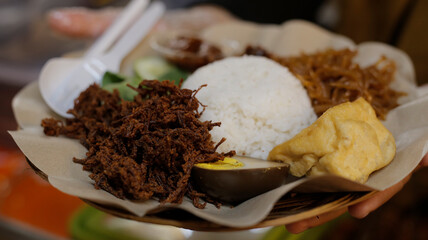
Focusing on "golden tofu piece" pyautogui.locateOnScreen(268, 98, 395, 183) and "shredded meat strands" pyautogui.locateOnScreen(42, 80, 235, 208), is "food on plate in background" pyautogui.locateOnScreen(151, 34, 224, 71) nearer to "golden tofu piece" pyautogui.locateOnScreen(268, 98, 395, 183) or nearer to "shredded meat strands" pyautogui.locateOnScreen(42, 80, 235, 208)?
"shredded meat strands" pyautogui.locateOnScreen(42, 80, 235, 208)

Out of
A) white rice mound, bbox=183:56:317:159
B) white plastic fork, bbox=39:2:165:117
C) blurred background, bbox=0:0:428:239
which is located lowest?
blurred background, bbox=0:0:428:239

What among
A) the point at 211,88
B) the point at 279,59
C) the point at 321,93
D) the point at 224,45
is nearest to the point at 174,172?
the point at 211,88

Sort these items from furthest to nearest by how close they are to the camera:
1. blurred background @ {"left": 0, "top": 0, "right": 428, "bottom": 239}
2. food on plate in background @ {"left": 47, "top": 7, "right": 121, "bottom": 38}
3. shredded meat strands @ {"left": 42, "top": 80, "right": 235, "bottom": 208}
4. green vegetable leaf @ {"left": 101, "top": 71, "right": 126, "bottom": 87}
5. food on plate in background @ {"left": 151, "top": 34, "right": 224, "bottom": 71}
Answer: food on plate in background @ {"left": 47, "top": 7, "right": 121, "bottom": 38} → food on plate in background @ {"left": 151, "top": 34, "right": 224, "bottom": 71} → blurred background @ {"left": 0, "top": 0, "right": 428, "bottom": 239} → green vegetable leaf @ {"left": 101, "top": 71, "right": 126, "bottom": 87} → shredded meat strands @ {"left": 42, "top": 80, "right": 235, "bottom": 208}

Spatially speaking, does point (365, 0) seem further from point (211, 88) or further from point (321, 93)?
point (211, 88)

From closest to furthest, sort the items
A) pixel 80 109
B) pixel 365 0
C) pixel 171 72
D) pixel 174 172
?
pixel 174 172
pixel 80 109
pixel 171 72
pixel 365 0

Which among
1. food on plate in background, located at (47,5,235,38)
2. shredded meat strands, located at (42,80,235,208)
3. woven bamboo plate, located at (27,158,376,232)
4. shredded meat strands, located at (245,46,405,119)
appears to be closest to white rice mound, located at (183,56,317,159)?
shredded meat strands, located at (245,46,405,119)

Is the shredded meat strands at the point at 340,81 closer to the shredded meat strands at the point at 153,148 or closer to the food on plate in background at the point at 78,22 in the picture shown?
the shredded meat strands at the point at 153,148

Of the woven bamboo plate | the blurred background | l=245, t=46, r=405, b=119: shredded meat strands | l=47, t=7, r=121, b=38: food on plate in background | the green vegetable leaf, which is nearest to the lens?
the woven bamboo plate

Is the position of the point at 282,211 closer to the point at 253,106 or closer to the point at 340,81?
the point at 253,106
